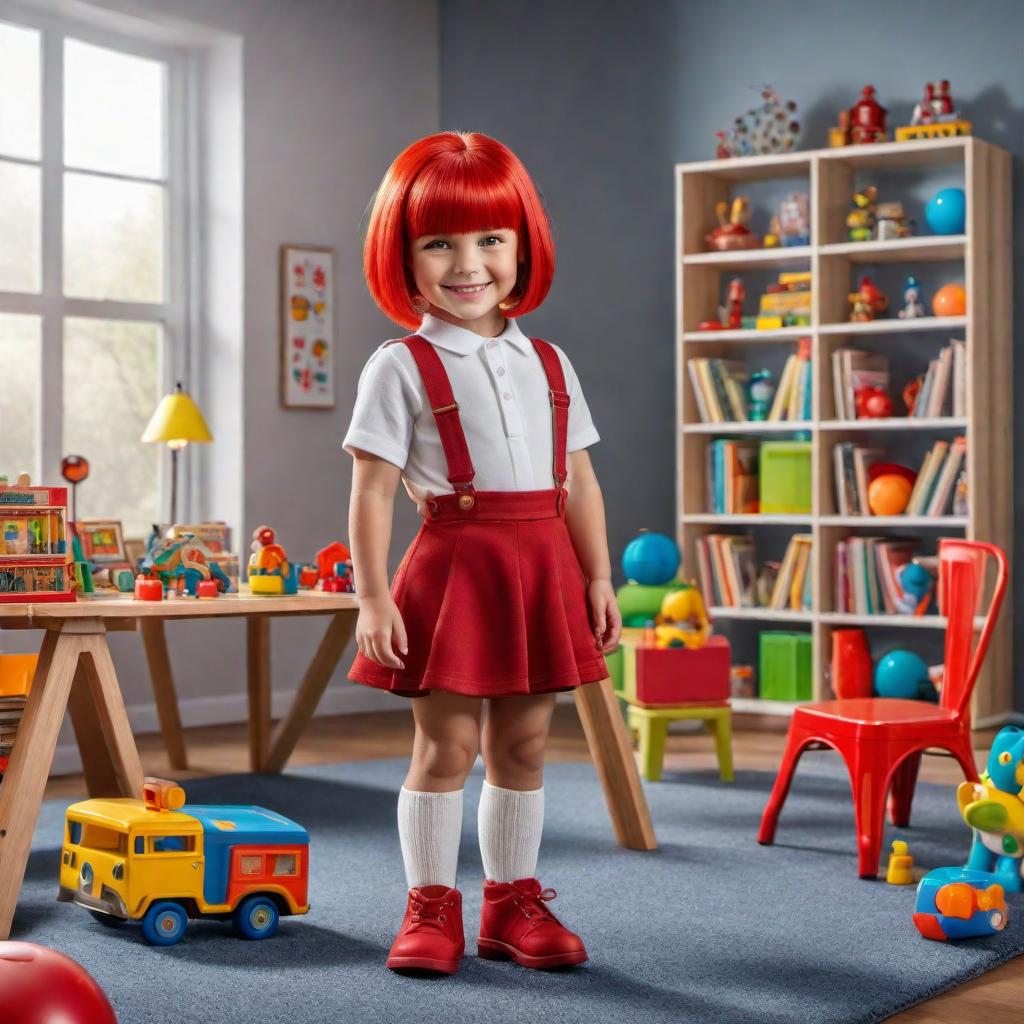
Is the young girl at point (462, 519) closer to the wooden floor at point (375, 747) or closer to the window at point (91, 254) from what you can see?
the wooden floor at point (375, 747)

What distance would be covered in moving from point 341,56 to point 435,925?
382cm

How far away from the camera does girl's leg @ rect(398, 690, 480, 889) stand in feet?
7.17

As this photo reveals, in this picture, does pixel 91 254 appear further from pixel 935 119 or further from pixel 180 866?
pixel 180 866

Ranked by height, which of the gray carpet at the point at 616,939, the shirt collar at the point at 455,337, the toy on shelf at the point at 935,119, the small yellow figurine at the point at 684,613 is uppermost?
the toy on shelf at the point at 935,119

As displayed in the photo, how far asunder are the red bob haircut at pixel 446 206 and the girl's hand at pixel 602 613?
456mm

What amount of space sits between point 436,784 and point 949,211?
10.0ft

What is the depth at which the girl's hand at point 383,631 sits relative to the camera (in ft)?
6.93

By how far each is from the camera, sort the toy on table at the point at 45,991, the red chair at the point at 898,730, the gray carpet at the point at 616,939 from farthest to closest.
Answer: the red chair at the point at 898,730 → the gray carpet at the point at 616,939 → the toy on table at the point at 45,991

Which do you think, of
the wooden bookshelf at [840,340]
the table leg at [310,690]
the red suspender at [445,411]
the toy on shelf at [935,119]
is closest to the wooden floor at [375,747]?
the table leg at [310,690]

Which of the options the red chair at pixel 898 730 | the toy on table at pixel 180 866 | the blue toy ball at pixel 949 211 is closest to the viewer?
the toy on table at pixel 180 866

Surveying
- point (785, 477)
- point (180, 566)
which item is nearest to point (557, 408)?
point (180, 566)

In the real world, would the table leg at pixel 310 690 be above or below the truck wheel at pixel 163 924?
above

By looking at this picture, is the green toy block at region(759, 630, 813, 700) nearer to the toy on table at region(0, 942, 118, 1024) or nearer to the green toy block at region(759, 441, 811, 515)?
the green toy block at region(759, 441, 811, 515)

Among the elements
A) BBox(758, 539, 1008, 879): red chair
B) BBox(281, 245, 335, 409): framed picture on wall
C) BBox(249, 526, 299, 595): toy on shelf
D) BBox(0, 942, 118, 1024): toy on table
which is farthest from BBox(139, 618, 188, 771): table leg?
BBox(0, 942, 118, 1024): toy on table
